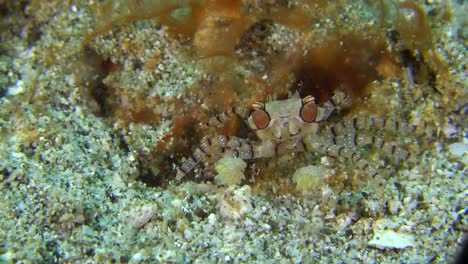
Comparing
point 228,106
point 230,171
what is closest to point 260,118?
point 228,106

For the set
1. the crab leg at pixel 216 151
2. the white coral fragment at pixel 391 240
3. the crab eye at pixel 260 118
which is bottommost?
the crab leg at pixel 216 151

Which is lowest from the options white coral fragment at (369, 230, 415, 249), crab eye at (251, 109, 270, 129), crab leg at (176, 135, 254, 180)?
crab leg at (176, 135, 254, 180)

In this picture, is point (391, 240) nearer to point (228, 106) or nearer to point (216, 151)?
point (216, 151)

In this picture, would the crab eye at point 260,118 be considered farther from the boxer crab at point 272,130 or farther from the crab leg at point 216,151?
the crab leg at point 216,151

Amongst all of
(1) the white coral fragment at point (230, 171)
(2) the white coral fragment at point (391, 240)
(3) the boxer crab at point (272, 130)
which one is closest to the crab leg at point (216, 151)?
(3) the boxer crab at point (272, 130)

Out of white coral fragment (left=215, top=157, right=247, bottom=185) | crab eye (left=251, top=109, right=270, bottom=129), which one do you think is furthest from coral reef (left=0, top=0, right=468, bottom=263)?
crab eye (left=251, top=109, right=270, bottom=129)

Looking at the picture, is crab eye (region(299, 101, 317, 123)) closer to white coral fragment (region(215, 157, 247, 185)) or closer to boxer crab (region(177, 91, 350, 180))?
boxer crab (region(177, 91, 350, 180))

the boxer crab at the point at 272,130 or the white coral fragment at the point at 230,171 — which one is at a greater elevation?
the boxer crab at the point at 272,130
